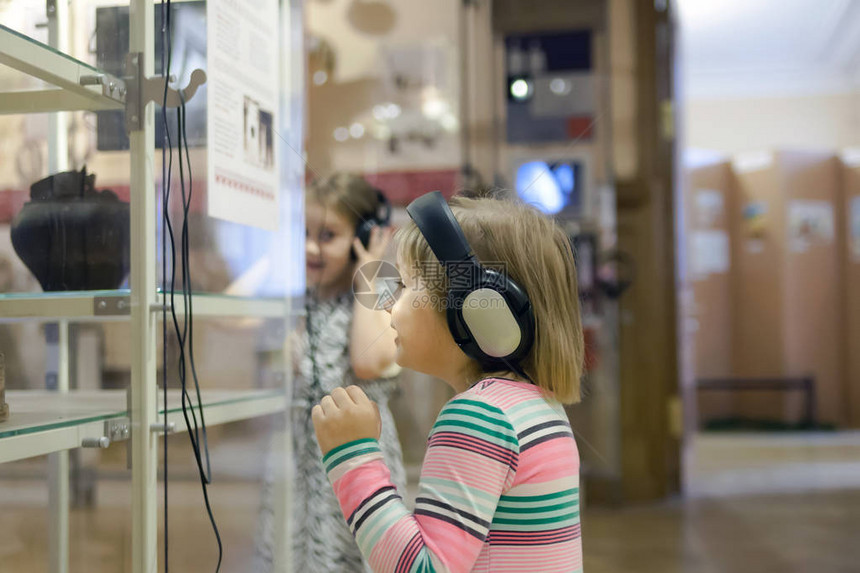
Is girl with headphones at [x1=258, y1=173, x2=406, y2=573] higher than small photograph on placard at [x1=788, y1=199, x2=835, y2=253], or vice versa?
small photograph on placard at [x1=788, y1=199, x2=835, y2=253]

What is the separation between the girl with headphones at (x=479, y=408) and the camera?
2.01 ft

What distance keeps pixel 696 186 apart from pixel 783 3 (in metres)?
1.34

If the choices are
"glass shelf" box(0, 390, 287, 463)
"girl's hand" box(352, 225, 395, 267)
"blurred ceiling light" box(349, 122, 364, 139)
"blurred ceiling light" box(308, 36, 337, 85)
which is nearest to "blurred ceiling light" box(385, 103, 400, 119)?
"blurred ceiling light" box(349, 122, 364, 139)

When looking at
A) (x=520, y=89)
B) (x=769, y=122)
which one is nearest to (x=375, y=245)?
(x=520, y=89)

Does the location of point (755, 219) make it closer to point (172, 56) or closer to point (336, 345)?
point (336, 345)

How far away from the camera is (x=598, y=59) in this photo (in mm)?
3029

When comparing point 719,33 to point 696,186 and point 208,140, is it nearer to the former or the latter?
point 696,186

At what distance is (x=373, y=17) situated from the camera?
2975 millimetres

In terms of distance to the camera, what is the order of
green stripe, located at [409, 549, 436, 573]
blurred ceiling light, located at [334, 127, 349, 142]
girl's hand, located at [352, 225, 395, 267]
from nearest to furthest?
green stripe, located at [409, 549, 436, 573] → girl's hand, located at [352, 225, 395, 267] → blurred ceiling light, located at [334, 127, 349, 142]

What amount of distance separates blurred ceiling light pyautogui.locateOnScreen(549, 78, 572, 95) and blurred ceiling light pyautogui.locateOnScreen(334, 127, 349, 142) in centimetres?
75

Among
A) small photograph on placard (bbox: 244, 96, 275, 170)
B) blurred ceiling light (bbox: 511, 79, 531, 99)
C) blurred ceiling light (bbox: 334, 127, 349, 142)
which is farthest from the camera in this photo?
blurred ceiling light (bbox: 334, 127, 349, 142)

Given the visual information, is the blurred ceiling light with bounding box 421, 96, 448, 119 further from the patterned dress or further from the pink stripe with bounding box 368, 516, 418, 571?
the pink stripe with bounding box 368, 516, 418, 571

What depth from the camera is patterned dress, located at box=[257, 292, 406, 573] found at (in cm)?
83

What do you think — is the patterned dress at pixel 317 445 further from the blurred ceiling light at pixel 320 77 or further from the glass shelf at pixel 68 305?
the blurred ceiling light at pixel 320 77
